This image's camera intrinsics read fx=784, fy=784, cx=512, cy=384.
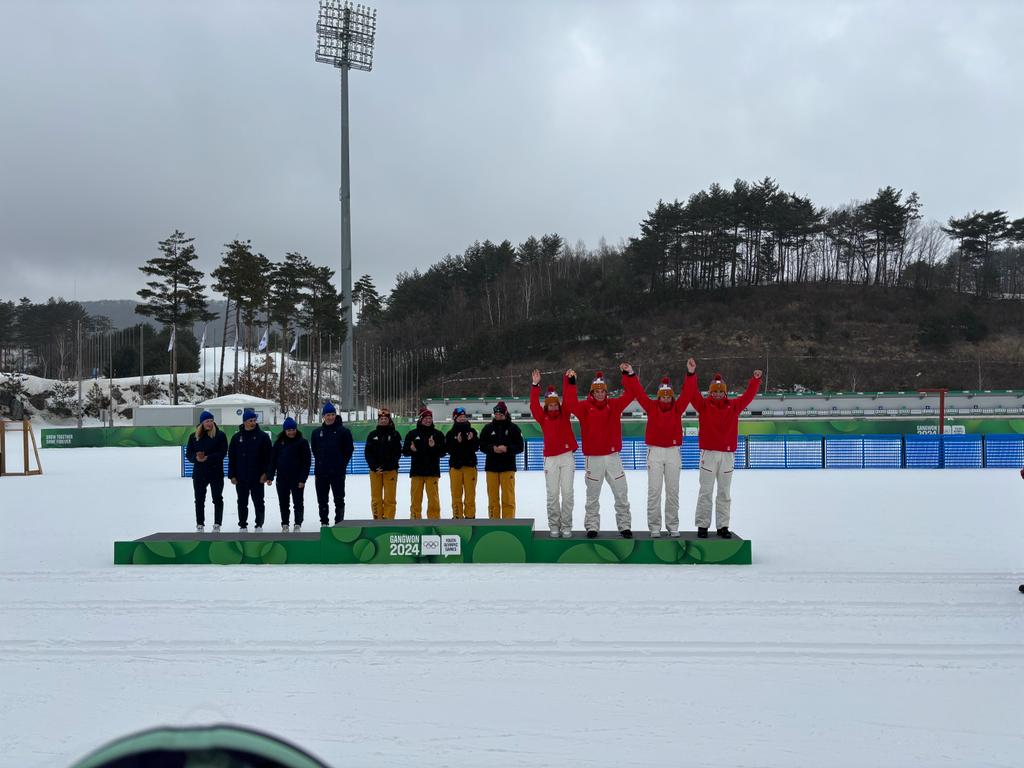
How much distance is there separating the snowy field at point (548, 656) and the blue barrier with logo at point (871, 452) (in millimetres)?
9974

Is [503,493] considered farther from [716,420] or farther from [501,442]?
[716,420]

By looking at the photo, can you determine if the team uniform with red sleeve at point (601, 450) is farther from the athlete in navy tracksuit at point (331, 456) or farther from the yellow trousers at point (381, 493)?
the athlete in navy tracksuit at point (331, 456)

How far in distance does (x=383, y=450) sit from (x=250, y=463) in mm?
1777

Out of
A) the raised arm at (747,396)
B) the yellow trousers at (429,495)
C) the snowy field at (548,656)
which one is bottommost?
the snowy field at (548,656)

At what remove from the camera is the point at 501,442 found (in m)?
10.6

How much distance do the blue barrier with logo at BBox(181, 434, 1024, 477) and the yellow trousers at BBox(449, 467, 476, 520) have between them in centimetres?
→ 794

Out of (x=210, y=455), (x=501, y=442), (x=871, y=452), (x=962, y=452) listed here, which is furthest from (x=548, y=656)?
(x=962, y=452)

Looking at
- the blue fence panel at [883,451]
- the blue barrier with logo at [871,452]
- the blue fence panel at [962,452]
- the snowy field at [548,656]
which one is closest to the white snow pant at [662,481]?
the snowy field at [548,656]

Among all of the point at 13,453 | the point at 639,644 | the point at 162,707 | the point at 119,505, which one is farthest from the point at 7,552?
the point at 13,453

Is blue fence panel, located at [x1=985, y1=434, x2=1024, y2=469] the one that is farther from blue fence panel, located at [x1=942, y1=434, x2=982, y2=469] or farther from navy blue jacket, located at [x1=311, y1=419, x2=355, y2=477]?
navy blue jacket, located at [x1=311, y1=419, x2=355, y2=477]

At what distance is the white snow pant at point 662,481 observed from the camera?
8.96 metres

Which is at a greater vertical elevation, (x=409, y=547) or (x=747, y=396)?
(x=747, y=396)

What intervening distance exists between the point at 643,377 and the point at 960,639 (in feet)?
204

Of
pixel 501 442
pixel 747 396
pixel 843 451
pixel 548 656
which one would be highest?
pixel 747 396
